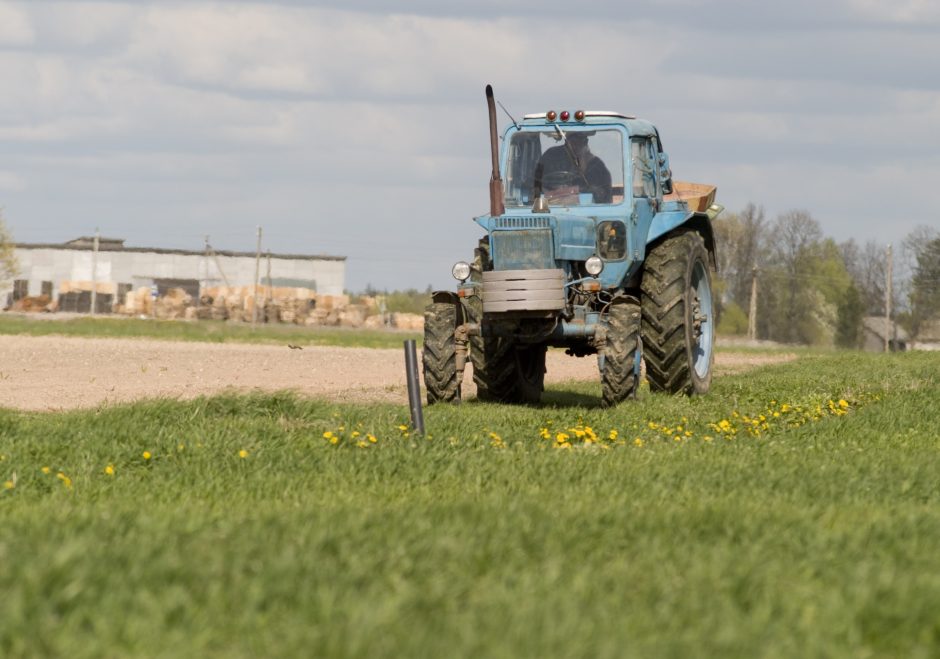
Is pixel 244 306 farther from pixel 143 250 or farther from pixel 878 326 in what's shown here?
pixel 878 326

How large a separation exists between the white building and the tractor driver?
5205 centimetres

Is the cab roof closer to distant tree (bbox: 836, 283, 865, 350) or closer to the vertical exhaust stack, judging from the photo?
the vertical exhaust stack

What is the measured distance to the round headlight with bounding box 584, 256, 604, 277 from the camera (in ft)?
43.5

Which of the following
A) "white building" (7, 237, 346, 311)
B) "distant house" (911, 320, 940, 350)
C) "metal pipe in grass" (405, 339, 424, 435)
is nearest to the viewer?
"metal pipe in grass" (405, 339, 424, 435)

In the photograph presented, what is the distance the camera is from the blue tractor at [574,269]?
13.1 meters

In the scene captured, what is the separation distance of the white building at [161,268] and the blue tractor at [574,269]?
51.9m

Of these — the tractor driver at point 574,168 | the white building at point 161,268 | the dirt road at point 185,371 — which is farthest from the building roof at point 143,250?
the tractor driver at point 574,168

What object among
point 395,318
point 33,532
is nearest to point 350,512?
point 33,532

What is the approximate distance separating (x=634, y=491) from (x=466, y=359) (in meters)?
6.70

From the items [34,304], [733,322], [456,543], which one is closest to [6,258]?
[34,304]

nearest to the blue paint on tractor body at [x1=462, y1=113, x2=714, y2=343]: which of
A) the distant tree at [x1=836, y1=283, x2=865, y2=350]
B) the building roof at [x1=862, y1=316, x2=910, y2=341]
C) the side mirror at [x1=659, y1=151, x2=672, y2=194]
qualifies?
the side mirror at [x1=659, y1=151, x2=672, y2=194]

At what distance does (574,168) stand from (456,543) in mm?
9368

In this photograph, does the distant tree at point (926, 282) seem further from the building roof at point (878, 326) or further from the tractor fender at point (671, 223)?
the tractor fender at point (671, 223)

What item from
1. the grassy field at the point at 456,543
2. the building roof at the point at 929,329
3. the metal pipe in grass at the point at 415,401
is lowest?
the grassy field at the point at 456,543
